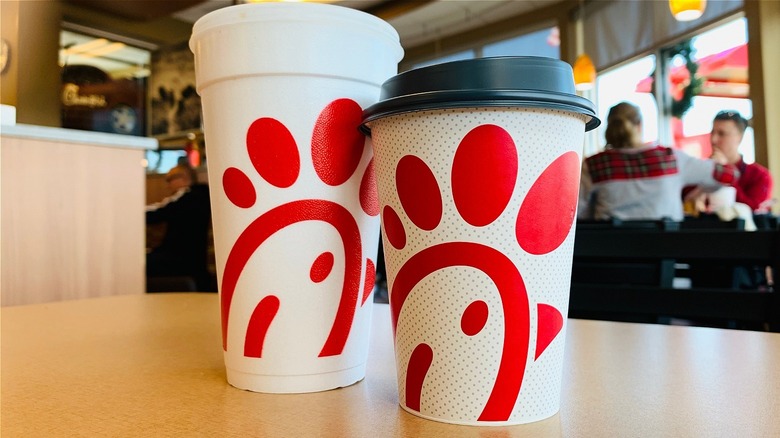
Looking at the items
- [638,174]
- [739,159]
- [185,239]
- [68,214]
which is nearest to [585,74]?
[739,159]

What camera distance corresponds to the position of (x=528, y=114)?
32 centimetres

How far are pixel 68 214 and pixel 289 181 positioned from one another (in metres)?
1.28

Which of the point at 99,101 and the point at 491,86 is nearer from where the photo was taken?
the point at 491,86

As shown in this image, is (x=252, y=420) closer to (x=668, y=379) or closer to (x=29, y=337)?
(x=668, y=379)

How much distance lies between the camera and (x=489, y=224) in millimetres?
323

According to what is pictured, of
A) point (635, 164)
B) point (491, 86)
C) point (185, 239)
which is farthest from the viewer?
point (185, 239)

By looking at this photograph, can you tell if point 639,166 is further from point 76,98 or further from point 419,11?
point 76,98

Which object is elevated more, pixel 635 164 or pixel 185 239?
pixel 635 164

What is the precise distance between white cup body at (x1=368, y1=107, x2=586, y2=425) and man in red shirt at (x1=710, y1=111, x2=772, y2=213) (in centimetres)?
364

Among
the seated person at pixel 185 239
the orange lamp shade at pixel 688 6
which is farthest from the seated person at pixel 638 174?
the seated person at pixel 185 239

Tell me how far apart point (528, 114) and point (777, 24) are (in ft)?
15.6

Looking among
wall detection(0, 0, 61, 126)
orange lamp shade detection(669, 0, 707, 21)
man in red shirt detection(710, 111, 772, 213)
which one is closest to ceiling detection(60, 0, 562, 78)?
wall detection(0, 0, 61, 126)

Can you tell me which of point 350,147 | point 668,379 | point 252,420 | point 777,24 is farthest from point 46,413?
point 777,24

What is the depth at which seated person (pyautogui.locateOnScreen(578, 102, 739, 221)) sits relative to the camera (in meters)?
2.79
